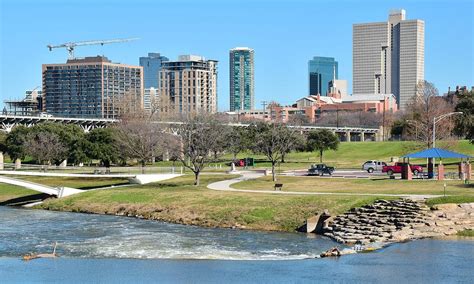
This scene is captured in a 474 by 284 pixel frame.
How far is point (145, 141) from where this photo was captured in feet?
344

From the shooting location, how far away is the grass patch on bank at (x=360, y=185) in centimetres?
6356

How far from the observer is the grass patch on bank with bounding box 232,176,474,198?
63.6 m

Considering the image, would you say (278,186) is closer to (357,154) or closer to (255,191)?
(255,191)

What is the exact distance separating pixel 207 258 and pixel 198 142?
1462 inches

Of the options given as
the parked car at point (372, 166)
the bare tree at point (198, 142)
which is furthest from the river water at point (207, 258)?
the parked car at point (372, 166)

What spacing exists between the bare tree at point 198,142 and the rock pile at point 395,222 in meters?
26.2

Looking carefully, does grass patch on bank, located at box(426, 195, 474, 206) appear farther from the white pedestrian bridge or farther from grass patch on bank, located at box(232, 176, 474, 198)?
the white pedestrian bridge

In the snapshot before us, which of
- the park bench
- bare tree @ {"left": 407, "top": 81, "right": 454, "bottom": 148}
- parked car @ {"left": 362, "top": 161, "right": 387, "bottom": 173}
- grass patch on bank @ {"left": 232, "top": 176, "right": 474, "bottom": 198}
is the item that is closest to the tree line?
grass patch on bank @ {"left": 232, "top": 176, "right": 474, "bottom": 198}

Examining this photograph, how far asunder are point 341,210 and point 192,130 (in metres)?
29.8

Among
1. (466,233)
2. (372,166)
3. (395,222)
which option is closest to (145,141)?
(372,166)

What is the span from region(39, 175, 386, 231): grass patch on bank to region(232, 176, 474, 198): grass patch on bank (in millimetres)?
5422

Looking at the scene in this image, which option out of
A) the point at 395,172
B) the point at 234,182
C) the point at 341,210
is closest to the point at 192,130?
the point at 234,182

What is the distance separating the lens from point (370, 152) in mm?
140375

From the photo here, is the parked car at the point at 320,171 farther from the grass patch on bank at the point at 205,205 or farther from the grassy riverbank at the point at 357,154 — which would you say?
the grassy riverbank at the point at 357,154
